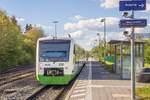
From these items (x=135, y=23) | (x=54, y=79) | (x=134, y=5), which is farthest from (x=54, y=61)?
(x=134, y=5)

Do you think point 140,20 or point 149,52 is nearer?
point 140,20

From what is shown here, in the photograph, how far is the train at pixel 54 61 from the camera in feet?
94.0

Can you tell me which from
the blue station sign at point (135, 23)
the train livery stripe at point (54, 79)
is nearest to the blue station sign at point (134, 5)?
the blue station sign at point (135, 23)

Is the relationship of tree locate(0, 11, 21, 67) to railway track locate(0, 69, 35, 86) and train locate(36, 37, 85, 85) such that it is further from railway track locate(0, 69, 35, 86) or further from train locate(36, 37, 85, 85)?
train locate(36, 37, 85, 85)

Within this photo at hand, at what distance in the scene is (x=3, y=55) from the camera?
66.5m

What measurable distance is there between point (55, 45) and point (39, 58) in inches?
52.0

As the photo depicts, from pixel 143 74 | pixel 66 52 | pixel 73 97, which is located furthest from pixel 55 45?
pixel 73 97

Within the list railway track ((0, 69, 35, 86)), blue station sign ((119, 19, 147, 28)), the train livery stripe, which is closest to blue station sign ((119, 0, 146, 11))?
blue station sign ((119, 19, 147, 28))

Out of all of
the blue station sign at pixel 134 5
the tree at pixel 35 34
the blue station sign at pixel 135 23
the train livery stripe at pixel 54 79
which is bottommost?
the train livery stripe at pixel 54 79

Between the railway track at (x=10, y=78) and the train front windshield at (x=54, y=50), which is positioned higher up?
the train front windshield at (x=54, y=50)

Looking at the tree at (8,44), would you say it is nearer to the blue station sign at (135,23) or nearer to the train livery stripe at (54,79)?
the train livery stripe at (54,79)

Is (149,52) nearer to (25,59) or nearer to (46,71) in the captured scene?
(25,59)

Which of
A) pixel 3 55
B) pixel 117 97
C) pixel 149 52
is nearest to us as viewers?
pixel 117 97

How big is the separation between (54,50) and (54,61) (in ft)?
2.61
